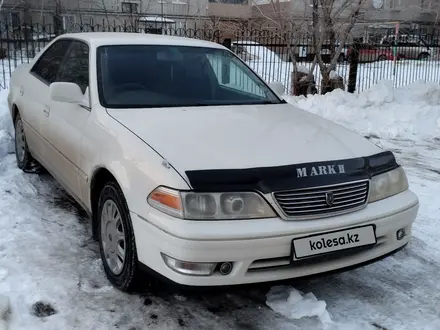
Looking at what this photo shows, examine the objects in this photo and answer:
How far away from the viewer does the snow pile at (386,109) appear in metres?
8.35

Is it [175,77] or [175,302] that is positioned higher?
[175,77]

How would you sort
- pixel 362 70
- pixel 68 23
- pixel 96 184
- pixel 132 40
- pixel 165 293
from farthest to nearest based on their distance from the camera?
pixel 68 23, pixel 362 70, pixel 132 40, pixel 96 184, pixel 165 293

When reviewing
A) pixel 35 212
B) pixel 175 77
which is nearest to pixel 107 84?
pixel 175 77

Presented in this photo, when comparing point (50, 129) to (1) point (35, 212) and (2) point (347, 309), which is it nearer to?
(1) point (35, 212)

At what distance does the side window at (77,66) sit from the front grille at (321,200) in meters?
1.97

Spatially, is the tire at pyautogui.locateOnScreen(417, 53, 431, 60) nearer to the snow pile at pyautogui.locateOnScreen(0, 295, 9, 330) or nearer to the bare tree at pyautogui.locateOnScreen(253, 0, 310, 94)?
the bare tree at pyautogui.locateOnScreen(253, 0, 310, 94)

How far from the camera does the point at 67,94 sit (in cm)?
375

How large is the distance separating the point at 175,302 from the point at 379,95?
764cm

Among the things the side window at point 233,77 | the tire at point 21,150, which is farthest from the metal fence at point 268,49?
the side window at point 233,77

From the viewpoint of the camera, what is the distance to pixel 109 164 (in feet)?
10.5

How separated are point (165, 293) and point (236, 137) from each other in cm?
106

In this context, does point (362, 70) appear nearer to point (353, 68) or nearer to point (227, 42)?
point (353, 68)

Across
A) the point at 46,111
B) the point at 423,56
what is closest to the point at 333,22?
the point at 46,111

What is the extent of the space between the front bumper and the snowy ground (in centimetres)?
18
